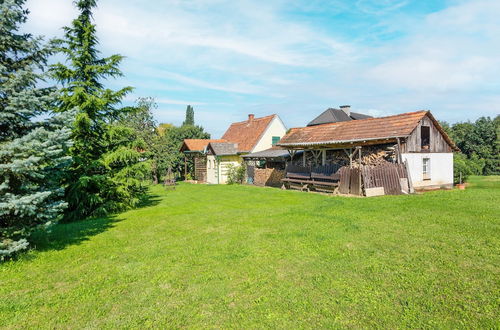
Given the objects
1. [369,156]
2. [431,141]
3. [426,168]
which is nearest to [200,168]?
[369,156]

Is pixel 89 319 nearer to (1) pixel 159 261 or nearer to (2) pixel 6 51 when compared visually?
(1) pixel 159 261

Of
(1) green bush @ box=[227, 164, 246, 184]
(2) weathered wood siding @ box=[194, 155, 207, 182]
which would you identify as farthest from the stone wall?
(2) weathered wood siding @ box=[194, 155, 207, 182]

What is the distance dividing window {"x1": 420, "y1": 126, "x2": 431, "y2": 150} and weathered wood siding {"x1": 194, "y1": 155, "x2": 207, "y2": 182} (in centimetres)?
1982

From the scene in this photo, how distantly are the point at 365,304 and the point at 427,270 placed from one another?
1.95 metres

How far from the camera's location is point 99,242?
8141 mm

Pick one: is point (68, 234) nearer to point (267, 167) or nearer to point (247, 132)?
point (267, 167)

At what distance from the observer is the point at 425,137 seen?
1895cm

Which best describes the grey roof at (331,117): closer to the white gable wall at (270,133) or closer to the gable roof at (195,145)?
the white gable wall at (270,133)

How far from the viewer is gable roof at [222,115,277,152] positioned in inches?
1122

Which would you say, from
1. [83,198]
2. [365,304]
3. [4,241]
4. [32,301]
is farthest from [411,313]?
[83,198]

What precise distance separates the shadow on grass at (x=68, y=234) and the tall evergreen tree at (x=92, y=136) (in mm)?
1245

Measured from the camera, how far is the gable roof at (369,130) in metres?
16.7

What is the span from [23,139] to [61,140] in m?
0.75

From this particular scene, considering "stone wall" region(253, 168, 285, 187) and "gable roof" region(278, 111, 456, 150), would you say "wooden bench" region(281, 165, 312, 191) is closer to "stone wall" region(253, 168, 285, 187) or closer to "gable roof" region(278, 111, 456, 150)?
"stone wall" region(253, 168, 285, 187)
